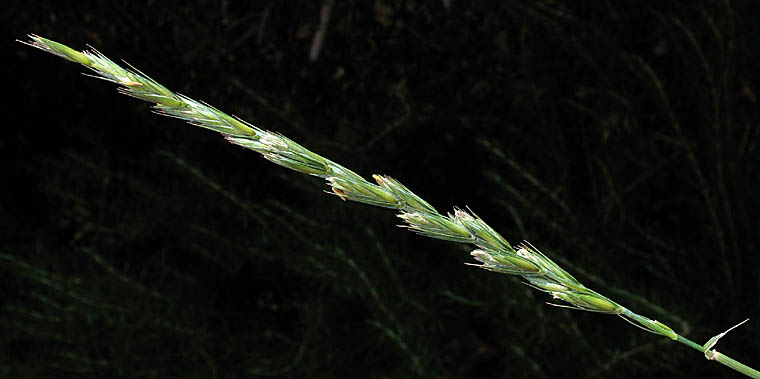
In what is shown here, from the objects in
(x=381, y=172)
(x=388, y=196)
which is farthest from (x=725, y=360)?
(x=381, y=172)

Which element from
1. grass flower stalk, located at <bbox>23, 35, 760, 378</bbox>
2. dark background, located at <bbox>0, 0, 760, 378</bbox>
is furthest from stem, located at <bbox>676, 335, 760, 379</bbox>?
dark background, located at <bbox>0, 0, 760, 378</bbox>

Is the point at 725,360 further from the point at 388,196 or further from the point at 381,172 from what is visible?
the point at 381,172

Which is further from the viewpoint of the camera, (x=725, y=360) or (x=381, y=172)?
(x=381, y=172)

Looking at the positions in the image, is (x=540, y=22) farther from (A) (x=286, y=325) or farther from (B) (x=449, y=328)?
(A) (x=286, y=325)

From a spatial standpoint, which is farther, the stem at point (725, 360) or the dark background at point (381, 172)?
the dark background at point (381, 172)

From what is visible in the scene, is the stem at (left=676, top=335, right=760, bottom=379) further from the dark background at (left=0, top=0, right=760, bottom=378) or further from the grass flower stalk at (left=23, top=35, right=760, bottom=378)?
the dark background at (left=0, top=0, right=760, bottom=378)

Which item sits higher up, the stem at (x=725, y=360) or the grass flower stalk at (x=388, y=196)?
the grass flower stalk at (x=388, y=196)

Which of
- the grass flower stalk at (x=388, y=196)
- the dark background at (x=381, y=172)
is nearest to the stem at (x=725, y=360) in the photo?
the grass flower stalk at (x=388, y=196)

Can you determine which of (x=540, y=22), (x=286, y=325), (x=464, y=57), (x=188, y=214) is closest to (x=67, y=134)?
(x=188, y=214)

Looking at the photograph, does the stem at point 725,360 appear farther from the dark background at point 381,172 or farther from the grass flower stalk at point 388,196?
the dark background at point 381,172
